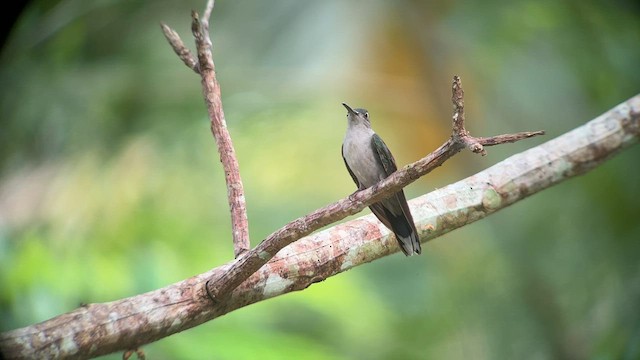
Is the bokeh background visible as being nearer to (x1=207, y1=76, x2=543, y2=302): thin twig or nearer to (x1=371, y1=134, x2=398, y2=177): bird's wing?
(x1=371, y1=134, x2=398, y2=177): bird's wing

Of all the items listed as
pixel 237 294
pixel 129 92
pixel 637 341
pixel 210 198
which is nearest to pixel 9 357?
pixel 237 294

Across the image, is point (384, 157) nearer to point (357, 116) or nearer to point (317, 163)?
point (357, 116)

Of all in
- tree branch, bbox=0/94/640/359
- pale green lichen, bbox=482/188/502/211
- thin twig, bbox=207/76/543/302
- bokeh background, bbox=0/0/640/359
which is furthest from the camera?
bokeh background, bbox=0/0/640/359

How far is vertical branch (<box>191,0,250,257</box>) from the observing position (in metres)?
2.13

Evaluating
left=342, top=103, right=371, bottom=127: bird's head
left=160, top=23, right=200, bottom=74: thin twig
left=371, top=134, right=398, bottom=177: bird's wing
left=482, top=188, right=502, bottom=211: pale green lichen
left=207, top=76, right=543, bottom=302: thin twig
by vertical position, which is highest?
left=160, top=23, right=200, bottom=74: thin twig

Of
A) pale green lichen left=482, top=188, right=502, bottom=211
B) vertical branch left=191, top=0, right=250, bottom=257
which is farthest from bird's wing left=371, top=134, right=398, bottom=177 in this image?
vertical branch left=191, top=0, right=250, bottom=257

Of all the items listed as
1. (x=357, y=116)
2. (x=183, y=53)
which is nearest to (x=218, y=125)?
(x=183, y=53)

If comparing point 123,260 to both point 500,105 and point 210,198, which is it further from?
point 500,105

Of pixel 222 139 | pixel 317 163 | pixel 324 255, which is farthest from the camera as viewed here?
pixel 317 163

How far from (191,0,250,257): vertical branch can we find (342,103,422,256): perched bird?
1.27 ft

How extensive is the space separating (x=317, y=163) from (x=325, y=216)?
87cm

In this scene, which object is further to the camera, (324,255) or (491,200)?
(491,200)

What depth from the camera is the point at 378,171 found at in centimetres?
219

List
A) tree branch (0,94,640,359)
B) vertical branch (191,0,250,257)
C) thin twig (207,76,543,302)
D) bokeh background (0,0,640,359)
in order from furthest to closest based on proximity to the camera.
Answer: bokeh background (0,0,640,359)
vertical branch (191,0,250,257)
tree branch (0,94,640,359)
thin twig (207,76,543,302)
